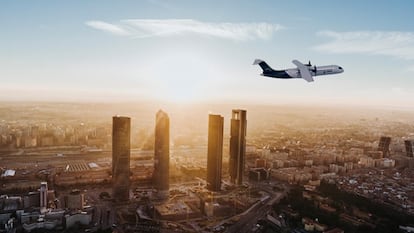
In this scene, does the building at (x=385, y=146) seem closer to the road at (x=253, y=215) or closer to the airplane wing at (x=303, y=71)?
the road at (x=253, y=215)

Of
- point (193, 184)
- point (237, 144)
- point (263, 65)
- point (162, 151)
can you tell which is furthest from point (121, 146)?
point (263, 65)

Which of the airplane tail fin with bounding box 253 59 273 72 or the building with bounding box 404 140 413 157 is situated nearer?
the airplane tail fin with bounding box 253 59 273 72

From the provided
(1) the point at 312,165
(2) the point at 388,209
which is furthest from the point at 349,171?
(2) the point at 388,209

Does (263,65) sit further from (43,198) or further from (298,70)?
(43,198)

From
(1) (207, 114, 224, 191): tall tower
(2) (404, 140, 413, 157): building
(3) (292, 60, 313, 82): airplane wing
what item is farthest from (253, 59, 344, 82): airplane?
(2) (404, 140, 413, 157): building

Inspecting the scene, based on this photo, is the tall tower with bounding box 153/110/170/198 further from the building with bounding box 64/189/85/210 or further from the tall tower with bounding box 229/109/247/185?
the tall tower with bounding box 229/109/247/185

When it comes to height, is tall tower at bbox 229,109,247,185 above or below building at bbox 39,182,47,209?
above

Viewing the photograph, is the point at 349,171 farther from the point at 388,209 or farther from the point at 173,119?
the point at 173,119
